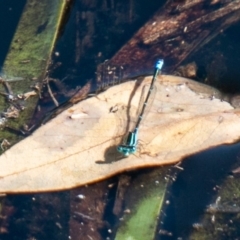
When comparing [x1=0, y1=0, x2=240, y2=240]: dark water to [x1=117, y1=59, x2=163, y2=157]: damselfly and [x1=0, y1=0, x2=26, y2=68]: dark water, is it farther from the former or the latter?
[x1=117, y1=59, x2=163, y2=157]: damselfly

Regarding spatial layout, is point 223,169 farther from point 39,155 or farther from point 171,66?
point 39,155

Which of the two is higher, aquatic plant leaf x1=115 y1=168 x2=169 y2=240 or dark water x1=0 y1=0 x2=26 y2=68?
dark water x1=0 y1=0 x2=26 y2=68

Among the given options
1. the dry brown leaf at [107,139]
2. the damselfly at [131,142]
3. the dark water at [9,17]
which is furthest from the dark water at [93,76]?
the damselfly at [131,142]

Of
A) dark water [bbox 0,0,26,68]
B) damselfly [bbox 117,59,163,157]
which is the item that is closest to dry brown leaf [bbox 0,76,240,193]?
damselfly [bbox 117,59,163,157]

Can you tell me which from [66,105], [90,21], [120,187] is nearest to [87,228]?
[120,187]

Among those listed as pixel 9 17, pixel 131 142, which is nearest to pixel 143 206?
pixel 131 142

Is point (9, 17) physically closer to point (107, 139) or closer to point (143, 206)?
point (107, 139)
